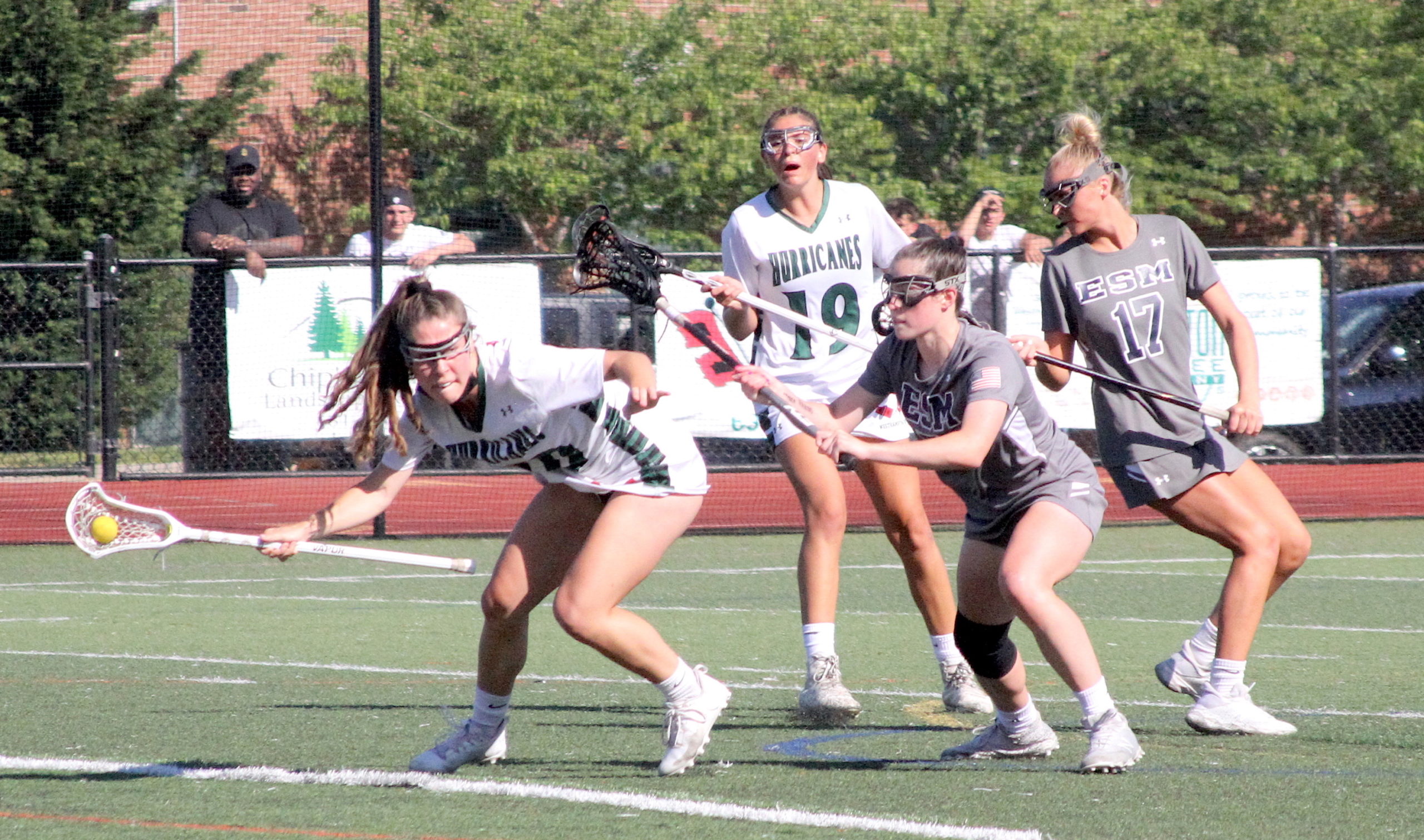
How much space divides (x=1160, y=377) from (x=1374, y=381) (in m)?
8.82

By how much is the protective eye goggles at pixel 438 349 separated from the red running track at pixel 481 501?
800cm

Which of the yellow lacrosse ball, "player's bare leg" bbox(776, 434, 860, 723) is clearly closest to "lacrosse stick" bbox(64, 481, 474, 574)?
the yellow lacrosse ball

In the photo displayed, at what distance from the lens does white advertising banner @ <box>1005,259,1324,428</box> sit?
13023mm

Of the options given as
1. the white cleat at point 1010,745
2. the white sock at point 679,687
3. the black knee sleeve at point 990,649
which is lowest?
the white cleat at point 1010,745

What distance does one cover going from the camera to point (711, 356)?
40.9ft

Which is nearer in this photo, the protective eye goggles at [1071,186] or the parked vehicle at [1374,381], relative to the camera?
the protective eye goggles at [1071,186]

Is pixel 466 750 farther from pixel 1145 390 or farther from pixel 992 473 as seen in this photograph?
pixel 1145 390

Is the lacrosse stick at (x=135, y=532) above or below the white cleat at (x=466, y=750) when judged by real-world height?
above

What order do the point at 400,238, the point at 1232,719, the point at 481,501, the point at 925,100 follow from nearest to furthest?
the point at 1232,719 < the point at 400,238 < the point at 481,501 < the point at 925,100

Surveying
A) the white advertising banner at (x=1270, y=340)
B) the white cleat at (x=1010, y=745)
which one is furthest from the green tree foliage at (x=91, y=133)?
the white cleat at (x=1010, y=745)

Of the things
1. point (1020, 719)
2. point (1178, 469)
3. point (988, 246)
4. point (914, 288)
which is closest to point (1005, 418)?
point (914, 288)

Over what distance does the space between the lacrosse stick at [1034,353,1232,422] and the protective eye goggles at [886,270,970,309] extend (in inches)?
29.5

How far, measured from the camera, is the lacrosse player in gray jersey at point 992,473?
470 centimetres

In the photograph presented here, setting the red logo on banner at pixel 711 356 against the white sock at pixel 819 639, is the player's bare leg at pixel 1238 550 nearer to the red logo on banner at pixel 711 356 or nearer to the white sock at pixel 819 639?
the white sock at pixel 819 639
